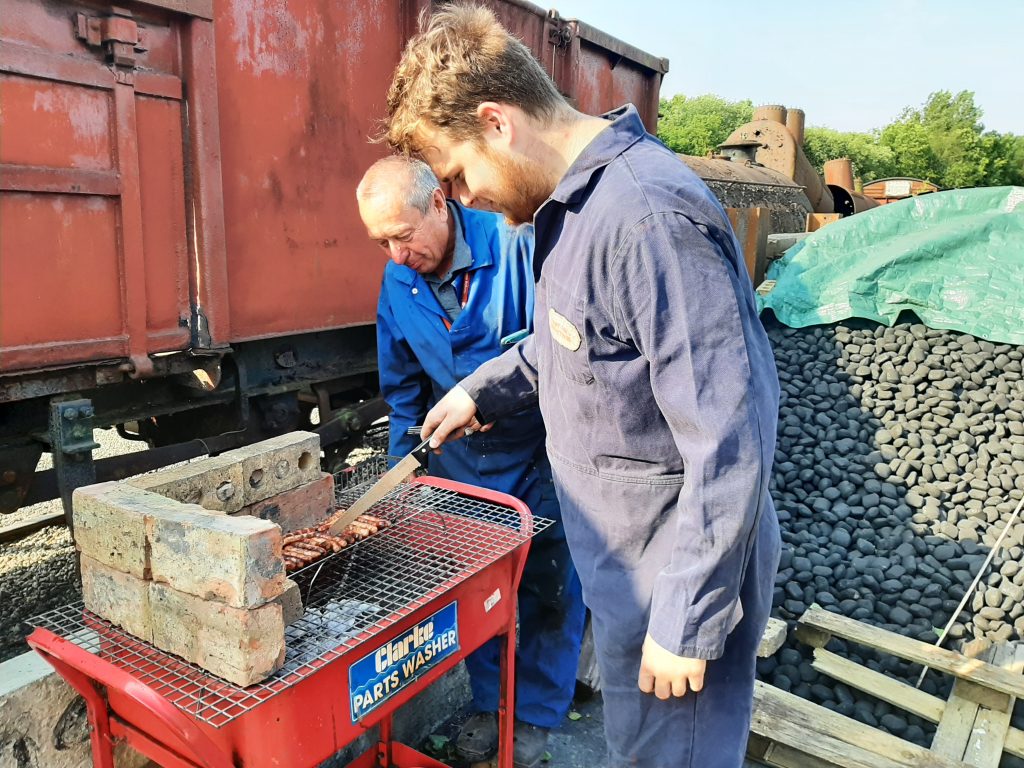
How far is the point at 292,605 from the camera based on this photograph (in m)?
1.66

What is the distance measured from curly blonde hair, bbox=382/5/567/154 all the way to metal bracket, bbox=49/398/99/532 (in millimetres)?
2294

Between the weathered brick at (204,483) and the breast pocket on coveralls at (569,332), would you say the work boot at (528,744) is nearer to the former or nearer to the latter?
the weathered brick at (204,483)

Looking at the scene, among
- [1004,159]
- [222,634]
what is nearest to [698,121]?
[1004,159]

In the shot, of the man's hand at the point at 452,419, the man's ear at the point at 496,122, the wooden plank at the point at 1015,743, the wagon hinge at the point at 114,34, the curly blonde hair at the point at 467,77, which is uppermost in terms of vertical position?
the wagon hinge at the point at 114,34

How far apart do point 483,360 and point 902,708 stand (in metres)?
2.30

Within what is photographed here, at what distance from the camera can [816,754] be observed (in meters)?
2.77

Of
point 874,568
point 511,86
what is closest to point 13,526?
point 511,86

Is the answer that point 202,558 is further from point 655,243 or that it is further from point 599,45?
point 599,45

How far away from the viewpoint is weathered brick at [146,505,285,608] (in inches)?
58.0

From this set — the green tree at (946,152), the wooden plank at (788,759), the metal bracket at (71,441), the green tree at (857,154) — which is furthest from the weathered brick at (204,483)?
the green tree at (946,152)

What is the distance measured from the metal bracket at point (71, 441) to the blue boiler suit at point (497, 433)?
133 cm

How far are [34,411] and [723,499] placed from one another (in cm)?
323

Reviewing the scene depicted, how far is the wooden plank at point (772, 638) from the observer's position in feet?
10.8

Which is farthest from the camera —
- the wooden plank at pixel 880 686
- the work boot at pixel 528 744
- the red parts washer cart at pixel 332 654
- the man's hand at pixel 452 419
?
the wooden plank at pixel 880 686
